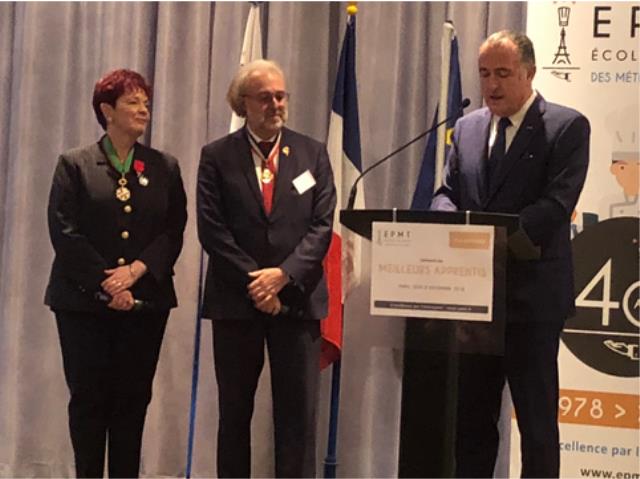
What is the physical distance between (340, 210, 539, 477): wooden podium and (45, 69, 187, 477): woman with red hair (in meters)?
1.03

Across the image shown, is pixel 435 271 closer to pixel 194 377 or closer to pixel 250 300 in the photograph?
pixel 250 300

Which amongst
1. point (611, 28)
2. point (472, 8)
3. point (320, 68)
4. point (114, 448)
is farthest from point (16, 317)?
point (611, 28)

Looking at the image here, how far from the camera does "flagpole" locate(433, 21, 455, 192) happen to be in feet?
11.4

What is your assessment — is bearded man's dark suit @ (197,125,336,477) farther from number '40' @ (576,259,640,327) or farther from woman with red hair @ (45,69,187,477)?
number '40' @ (576,259,640,327)

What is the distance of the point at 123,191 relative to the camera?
2.97 meters

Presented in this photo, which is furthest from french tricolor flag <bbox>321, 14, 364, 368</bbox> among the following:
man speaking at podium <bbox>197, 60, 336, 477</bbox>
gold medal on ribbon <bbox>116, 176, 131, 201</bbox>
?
gold medal on ribbon <bbox>116, 176, 131, 201</bbox>

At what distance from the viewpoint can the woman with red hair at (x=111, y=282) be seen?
2.89 m

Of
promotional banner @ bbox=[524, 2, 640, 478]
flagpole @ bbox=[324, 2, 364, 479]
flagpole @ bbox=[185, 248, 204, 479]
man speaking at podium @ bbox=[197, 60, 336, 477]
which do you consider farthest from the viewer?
flagpole @ bbox=[185, 248, 204, 479]

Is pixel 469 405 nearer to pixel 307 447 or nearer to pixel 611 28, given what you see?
pixel 307 447

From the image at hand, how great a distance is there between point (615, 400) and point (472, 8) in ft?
5.47

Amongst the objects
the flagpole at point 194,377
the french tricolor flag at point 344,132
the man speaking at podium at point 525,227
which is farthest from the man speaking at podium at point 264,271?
the flagpole at point 194,377

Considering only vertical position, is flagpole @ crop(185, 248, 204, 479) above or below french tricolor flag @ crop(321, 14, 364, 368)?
below

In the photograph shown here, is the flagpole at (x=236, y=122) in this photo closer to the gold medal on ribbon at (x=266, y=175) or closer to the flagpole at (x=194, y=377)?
the flagpole at (x=194, y=377)

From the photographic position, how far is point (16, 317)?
13.5 feet
